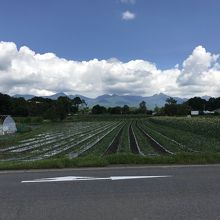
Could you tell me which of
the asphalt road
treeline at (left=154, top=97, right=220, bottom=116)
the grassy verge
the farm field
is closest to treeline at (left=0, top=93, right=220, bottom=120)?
treeline at (left=154, top=97, right=220, bottom=116)

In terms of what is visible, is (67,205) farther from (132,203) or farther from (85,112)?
(85,112)

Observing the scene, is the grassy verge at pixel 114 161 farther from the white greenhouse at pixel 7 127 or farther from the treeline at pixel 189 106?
the treeline at pixel 189 106

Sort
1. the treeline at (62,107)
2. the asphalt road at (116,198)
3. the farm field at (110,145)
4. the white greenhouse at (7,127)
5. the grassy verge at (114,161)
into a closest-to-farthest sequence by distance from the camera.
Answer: the asphalt road at (116,198), the grassy verge at (114,161), the farm field at (110,145), the white greenhouse at (7,127), the treeline at (62,107)

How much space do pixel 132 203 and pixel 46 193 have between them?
184cm

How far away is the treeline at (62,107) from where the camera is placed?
122 metres

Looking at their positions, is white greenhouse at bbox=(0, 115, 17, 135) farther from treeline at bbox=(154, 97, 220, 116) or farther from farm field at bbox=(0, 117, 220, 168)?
treeline at bbox=(154, 97, 220, 116)

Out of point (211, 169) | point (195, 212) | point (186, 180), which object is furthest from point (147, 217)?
point (211, 169)

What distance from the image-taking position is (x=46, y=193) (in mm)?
7664

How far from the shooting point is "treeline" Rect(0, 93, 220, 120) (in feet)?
401

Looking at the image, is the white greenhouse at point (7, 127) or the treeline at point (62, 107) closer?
the white greenhouse at point (7, 127)

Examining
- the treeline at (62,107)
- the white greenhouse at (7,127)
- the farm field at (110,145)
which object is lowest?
the farm field at (110,145)

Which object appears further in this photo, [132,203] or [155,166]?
[155,166]

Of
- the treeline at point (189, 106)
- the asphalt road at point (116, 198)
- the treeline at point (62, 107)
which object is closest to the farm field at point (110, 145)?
the asphalt road at point (116, 198)

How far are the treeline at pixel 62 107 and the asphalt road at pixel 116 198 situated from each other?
10678cm
